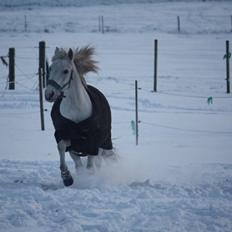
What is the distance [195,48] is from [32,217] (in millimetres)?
23864

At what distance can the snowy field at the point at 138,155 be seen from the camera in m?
4.62

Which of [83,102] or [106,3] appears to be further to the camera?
[106,3]

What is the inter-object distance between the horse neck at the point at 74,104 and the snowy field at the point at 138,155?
33.8 inches

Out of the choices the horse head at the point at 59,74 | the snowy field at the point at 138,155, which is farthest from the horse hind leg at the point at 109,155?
the horse head at the point at 59,74

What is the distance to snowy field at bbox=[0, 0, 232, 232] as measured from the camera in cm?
462

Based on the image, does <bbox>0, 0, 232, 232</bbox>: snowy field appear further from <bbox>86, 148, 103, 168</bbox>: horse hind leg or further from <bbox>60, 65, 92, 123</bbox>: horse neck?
<bbox>60, 65, 92, 123</bbox>: horse neck

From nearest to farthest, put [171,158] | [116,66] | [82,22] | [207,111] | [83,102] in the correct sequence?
[83,102]
[171,158]
[207,111]
[116,66]
[82,22]

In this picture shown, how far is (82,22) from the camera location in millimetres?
39781

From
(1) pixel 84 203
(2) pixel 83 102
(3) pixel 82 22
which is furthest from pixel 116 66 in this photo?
(3) pixel 82 22

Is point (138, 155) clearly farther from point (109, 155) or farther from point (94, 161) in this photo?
point (94, 161)

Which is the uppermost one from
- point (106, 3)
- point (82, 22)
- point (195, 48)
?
point (106, 3)

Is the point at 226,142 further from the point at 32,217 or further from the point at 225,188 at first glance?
the point at 32,217

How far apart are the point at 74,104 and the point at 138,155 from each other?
2500 millimetres

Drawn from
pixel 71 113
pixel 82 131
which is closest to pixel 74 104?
pixel 71 113
